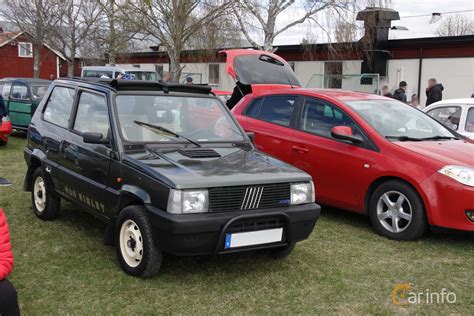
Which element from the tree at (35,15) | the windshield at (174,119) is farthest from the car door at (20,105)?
the tree at (35,15)

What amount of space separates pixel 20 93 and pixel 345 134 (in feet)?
34.7

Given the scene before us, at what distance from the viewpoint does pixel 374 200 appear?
579cm

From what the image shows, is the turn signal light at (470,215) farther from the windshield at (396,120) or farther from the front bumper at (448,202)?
the windshield at (396,120)

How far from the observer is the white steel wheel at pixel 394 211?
5.53 meters

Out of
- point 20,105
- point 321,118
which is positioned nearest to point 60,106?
point 321,118

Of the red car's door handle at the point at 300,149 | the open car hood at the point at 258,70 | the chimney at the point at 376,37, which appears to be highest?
the chimney at the point at 376,37

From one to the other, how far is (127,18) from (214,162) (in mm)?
17185

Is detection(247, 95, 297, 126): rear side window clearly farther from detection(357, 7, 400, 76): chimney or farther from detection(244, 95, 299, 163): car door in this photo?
detection(357, 7, 400, 76): chimney

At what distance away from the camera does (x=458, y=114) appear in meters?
8.15

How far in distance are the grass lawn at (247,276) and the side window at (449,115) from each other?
296cm

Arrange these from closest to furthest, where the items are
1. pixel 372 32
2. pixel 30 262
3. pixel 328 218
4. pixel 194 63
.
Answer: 1. pixel 30 262
2. pixel 328 218
3. pixel 372 32
4. pixel 194 63

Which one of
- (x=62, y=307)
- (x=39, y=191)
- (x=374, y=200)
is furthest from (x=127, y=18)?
(x=62, y=307)

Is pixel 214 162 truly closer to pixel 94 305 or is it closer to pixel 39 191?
pixel 94 305

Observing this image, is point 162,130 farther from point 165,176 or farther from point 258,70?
point 258,70
